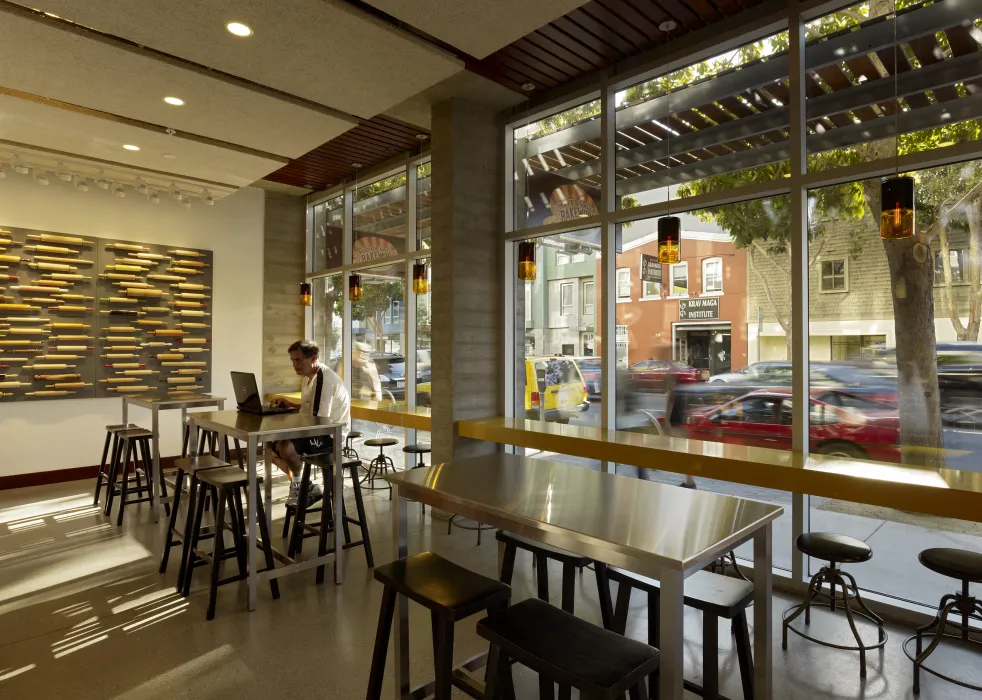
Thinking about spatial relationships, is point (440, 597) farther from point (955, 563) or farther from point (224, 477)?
point (955, 563)

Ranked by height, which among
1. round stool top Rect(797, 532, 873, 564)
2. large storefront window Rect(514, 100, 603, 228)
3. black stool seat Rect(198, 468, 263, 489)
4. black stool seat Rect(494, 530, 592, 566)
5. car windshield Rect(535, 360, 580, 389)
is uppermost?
large storefront window Rect(514, 100, 603, 228)

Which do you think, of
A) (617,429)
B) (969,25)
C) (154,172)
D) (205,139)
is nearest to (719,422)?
(617,429)

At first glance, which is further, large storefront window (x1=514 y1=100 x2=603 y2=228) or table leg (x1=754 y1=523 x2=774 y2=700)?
large storefront window (x1=514 y1=100 x2=603 y2=228)

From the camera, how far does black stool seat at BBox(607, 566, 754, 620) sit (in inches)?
73.0

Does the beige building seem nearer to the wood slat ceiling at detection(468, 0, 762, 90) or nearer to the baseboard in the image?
the wood slat ceiling at detection(468, 0, 762, 90)

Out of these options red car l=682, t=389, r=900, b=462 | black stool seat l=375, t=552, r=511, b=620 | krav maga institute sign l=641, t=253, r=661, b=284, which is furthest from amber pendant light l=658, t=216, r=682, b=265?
black stool seat l=375, t=552, r=511, b=620

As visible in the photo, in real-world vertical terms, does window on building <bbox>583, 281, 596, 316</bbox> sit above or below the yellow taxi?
above

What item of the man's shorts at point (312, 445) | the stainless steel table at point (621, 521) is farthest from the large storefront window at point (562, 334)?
the stainless steel table at point (621, 521)

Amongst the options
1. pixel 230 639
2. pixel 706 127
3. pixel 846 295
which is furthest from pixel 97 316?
pixel 846 295

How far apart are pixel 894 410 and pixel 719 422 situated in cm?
102

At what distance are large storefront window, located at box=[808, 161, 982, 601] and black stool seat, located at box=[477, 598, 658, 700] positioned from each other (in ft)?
8.28

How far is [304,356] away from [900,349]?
4148mm

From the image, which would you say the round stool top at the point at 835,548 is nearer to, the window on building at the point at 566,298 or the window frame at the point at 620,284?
the window frame at the point at 620,284

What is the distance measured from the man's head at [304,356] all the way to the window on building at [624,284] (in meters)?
2.52
